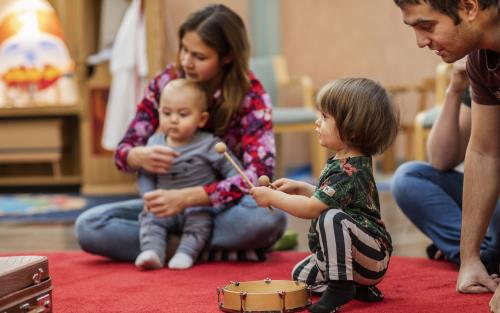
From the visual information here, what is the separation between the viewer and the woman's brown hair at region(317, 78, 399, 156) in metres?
1.60

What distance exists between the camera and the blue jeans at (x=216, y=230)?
87.8 inches

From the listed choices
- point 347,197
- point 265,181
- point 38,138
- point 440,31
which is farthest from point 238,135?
point 38,138

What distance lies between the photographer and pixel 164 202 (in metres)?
2.13

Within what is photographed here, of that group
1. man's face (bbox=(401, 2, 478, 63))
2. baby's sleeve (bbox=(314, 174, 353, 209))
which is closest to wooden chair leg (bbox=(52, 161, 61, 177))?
baby's sleeve (bbox=(314, 174, 353, 209))

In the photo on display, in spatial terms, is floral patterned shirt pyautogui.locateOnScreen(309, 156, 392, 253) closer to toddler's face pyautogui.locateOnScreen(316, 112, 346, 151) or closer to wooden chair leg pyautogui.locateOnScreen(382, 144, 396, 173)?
toddler's face pyautogui.locateOnScreen(316, 112, 346, 151)

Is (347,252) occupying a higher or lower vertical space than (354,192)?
lower

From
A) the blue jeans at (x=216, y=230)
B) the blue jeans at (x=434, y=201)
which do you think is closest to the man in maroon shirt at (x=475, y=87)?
the blue jeans at (x=434, y=201)

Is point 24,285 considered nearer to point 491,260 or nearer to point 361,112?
point 361,112

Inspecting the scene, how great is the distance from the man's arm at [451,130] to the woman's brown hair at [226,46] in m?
0.57

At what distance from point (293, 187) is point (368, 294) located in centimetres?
28

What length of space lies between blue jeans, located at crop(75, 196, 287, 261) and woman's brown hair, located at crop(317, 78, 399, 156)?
26.1 inches

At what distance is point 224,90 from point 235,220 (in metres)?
0.38

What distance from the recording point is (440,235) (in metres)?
2.11

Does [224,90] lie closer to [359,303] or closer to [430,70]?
[359,303]
